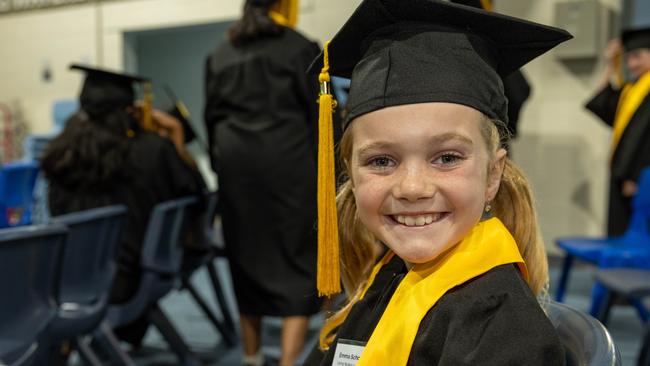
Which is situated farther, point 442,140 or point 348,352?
point 348,352

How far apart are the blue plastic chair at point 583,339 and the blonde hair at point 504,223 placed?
0.06 meters

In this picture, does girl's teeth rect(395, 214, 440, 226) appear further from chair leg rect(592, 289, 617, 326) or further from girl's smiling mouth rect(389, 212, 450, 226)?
chair leg rect(592, 289, 617, 326)

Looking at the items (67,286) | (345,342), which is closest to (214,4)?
(67,286)

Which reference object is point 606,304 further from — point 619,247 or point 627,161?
point 627,161

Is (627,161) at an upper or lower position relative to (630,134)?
lower

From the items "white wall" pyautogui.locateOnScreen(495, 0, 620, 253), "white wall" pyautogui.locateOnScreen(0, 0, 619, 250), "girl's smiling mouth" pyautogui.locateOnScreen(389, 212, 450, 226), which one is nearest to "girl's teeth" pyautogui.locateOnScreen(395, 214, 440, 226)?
"girl's smiling mouth" pyautogui.locateOnScreen(389, 212, 450, 226)

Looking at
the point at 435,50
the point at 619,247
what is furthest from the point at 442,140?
the point at 619,247

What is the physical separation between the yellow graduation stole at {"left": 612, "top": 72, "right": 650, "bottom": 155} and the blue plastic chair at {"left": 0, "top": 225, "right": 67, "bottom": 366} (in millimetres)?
3689

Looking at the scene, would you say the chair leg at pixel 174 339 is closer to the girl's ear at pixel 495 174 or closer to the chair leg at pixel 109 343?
the chair leg at pixel 109 343

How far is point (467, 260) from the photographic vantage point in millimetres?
979

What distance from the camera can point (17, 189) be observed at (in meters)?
4.52

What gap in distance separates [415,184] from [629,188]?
388cm

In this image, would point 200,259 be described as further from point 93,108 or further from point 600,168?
point 600,168

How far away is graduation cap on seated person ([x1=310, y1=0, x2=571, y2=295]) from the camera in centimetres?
99
